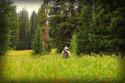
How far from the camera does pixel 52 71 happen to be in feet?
24.8

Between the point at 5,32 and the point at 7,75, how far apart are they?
954mm

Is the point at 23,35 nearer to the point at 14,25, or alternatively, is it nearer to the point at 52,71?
the point at 14,25

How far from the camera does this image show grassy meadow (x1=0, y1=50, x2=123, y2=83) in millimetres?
5172

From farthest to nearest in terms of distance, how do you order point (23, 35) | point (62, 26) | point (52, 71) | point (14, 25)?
point (62, 26), point (14, 25), point (23, 35), point (52, 71)

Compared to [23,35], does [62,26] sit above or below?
below

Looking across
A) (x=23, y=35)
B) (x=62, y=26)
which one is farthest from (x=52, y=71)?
(x=62, y=26)

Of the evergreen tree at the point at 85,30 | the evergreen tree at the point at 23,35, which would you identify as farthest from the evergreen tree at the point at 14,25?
the evergreen tree at the point at 85,30

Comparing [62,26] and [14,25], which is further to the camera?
[62,26]

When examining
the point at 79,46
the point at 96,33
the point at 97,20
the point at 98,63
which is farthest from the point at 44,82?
the point at 96,33

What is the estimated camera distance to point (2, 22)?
4.53m

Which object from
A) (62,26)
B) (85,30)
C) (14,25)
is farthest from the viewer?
(62,26)

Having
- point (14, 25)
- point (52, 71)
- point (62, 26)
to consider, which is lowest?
point (52, 71)

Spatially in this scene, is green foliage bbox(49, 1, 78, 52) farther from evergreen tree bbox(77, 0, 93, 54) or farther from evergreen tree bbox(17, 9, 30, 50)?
evergreen tree bbox(17, 9, 30, 50)

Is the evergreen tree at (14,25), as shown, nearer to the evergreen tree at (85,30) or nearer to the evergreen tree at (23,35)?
the evergreen tree at (23,35)
